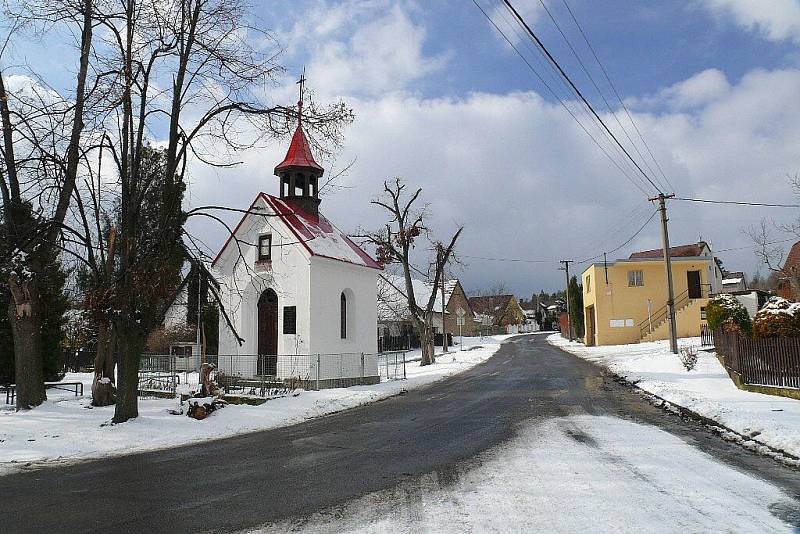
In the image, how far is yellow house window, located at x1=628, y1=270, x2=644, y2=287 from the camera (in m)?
41.5

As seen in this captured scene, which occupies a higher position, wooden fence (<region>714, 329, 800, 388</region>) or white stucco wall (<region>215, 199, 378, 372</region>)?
white stucco wall (<region>215, 199, 378, 372</region>)

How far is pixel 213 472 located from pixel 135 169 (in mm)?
7444

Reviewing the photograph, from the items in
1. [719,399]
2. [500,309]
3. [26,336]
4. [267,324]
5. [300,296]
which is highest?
[500,309]

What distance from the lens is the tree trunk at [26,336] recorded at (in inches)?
561

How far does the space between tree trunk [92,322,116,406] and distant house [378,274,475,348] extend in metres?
20.8

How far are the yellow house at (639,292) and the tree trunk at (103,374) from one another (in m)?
34.8

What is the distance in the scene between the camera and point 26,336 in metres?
14.4

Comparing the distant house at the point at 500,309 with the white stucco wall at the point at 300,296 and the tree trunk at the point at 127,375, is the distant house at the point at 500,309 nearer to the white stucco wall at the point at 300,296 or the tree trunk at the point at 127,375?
the white stucco wall at the point at 300,296

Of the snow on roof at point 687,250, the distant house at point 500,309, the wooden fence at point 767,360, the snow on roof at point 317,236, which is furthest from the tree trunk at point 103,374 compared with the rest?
the distant house at point 500,309

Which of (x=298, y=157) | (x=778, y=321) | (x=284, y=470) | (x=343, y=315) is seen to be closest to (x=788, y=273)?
(x=778, y=321)

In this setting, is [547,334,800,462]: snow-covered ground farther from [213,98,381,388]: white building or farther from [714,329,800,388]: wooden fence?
[213,98,381,388]: white building

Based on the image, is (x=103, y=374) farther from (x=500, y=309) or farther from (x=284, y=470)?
(x=500, y=309)

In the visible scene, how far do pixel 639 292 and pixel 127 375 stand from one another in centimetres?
3738

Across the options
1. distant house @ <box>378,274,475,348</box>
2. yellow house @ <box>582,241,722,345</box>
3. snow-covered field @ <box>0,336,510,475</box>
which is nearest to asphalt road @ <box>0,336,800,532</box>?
snow-covered field @ <box>0,336,510,475</box>
